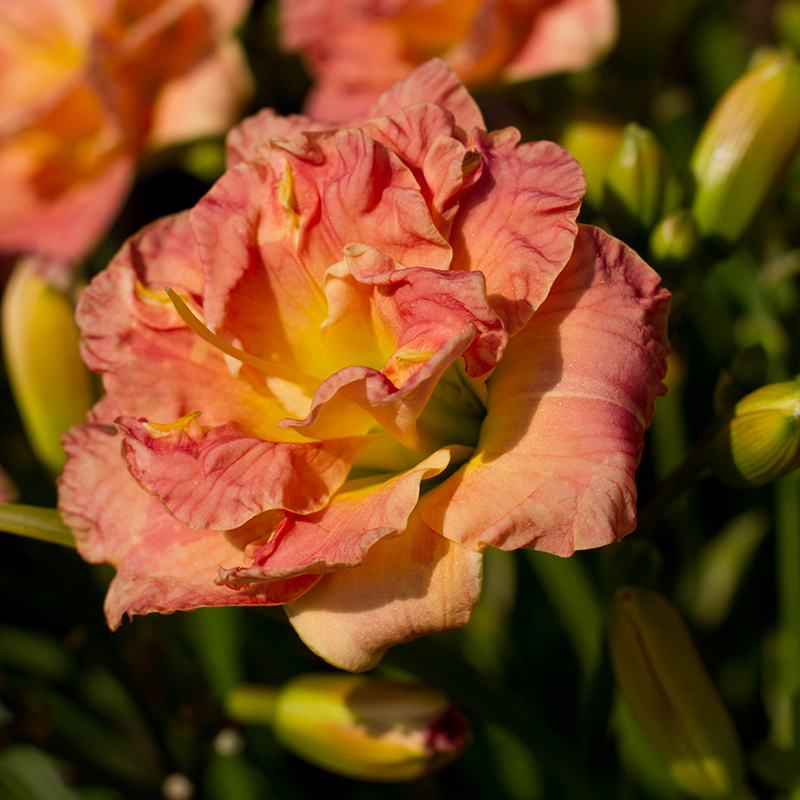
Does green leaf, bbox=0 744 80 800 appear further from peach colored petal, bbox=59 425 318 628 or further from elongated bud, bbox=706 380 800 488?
elongated bud, bbox=706 380 800 488

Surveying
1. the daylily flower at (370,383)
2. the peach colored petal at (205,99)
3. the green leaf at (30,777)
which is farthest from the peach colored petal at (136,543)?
the peach colored petal at (205,99)

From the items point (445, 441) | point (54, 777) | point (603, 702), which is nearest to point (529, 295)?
point (445, 441)

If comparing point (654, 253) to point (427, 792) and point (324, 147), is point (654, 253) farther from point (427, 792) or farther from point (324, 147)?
point (427, 792)

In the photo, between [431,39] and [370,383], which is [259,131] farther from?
[431,39]

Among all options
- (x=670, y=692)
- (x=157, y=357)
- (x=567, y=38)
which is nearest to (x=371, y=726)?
(x=670, y=692)

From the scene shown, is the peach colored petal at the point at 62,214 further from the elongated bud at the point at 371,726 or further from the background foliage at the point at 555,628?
the elongated bud at the point at 371,726
